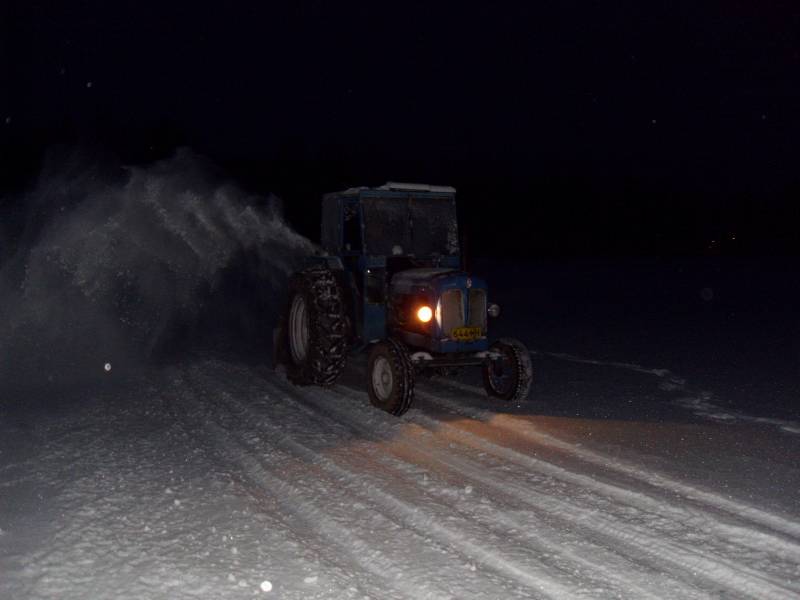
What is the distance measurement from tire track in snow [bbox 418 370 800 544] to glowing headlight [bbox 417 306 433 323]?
105 cm

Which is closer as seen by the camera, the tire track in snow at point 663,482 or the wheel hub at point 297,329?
the tire track in snow at point 663,482

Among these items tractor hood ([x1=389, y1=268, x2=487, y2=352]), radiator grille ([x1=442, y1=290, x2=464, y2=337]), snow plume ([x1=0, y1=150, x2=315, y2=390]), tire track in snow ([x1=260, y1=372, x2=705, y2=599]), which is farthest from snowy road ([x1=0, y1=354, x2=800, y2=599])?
snow plume ([x1=0, y1=150, x2=315, y2=390])

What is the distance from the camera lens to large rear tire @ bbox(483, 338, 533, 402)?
8.47m

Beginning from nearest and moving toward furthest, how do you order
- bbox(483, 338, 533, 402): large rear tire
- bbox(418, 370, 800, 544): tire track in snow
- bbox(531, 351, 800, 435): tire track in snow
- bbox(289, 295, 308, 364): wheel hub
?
bbox(418, 370, 800, 544): tire track in snow < bbox(531, 351, 800, 435): tire track in snow < bbox(483, 338, 533, 402): large rear tire < bbox(289, 295, 308, 364): wheel hub

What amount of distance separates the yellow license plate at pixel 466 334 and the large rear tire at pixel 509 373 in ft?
1.16

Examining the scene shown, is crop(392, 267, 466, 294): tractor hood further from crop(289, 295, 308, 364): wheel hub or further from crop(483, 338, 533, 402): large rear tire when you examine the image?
crop(289, 295, 308, 364): wheel hub

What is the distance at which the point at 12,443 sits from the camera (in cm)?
691

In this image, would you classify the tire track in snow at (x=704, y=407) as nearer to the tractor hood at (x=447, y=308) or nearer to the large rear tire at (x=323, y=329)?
the tractor hood at (x=447, y=308)

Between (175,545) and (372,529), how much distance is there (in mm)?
1249

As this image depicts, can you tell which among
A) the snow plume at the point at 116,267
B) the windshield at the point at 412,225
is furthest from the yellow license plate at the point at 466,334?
the snow plume at the point at 116,267

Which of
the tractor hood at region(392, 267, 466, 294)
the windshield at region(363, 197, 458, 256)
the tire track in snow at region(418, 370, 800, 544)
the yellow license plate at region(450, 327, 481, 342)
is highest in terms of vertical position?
the windshield at region(363, 197, 458, 256)

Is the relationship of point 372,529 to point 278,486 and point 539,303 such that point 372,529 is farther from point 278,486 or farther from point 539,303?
point 539,303

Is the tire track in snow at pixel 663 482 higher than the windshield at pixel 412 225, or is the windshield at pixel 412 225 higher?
the windshield at pixel 412 225

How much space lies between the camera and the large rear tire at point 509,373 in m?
8.47
